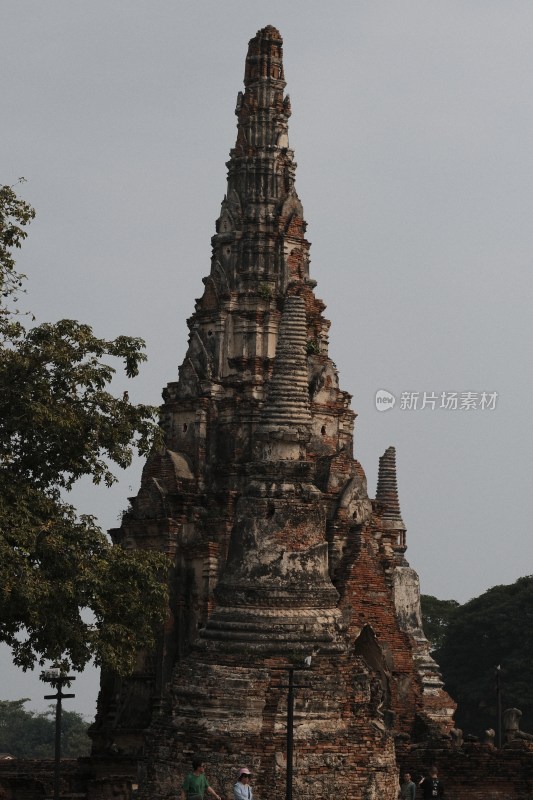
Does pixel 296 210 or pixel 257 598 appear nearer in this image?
pixel 257 598

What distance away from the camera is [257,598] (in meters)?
28.1

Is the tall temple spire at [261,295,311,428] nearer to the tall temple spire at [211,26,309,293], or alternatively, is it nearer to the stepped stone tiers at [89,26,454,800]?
the stepped stone tiers at [89,26,454,800]

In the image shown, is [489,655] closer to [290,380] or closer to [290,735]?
[290,380]

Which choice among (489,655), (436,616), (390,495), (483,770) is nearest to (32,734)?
(436,616)

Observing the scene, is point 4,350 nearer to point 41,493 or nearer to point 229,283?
point 41,493

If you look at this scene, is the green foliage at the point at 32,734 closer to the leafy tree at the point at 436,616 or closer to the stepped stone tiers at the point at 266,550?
the leafy tree at the point at 436,616

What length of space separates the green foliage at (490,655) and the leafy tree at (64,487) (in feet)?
120

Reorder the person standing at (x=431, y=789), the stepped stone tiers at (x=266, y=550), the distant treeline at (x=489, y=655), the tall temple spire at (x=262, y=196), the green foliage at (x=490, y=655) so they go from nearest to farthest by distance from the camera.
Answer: the stepped stone tiers at (x=266, y=550)
the person standing at (x=431, y=789)
the tall temple spire at (x=262, y=196)
the distant treeline at (x=489, y=655)
the green foliage at (x=490, y=655)

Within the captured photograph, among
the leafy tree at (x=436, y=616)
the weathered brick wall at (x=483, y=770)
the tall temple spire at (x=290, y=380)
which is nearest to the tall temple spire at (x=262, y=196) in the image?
the tall temple spire at (x=290, y=380)

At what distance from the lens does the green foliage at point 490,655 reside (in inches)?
2451

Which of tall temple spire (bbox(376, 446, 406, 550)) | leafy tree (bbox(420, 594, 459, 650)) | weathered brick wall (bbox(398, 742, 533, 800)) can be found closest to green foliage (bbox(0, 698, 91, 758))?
leafy tree (bbox(420, 594, 459, 650))

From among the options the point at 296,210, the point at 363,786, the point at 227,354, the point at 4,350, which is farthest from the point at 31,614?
the point at 296,210

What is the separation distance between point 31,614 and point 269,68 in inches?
841

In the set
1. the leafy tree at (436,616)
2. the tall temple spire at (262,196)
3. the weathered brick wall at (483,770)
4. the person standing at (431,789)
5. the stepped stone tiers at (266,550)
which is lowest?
the person standing at (431,789)
